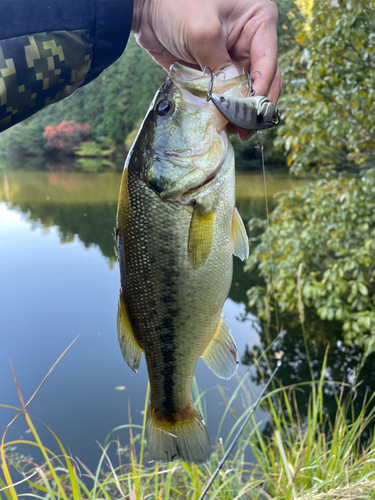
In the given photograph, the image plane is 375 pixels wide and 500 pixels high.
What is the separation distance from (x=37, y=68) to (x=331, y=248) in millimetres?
4285

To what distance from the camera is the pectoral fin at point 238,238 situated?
4.13 feet

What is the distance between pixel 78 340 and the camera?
276 inches

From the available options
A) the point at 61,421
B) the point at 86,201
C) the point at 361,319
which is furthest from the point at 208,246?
the point at 86,201

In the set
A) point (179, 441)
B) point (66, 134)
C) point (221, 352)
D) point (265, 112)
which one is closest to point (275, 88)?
point (265, 112)

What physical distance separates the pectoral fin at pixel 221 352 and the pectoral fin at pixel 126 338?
232 mm

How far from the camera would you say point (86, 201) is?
1750 cm

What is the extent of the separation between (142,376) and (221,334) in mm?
5159

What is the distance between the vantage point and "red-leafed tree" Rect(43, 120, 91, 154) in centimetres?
3491

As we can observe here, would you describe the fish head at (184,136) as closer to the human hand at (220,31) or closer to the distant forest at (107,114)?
the human hand at (220,31)

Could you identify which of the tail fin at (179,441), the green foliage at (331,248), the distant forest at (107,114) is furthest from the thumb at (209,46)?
the distant forest at (107,114)

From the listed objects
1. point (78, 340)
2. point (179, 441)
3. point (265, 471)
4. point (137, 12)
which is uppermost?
point (137, 12)

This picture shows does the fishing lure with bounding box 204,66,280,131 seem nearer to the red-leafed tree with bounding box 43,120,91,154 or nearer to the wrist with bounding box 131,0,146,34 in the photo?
the wrist with bounding box 131,0,146,34

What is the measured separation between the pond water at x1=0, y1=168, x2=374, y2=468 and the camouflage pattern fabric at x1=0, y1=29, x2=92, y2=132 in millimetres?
2295

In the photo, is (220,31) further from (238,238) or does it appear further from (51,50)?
(238,238)
